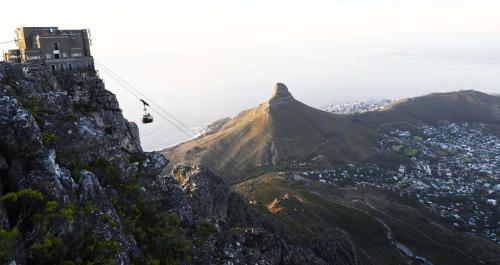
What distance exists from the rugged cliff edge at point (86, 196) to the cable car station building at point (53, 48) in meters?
9.29

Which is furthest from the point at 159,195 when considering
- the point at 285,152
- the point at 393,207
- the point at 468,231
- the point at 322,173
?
the point at 285,152

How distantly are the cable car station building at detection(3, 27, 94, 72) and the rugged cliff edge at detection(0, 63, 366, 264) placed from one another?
9288mm

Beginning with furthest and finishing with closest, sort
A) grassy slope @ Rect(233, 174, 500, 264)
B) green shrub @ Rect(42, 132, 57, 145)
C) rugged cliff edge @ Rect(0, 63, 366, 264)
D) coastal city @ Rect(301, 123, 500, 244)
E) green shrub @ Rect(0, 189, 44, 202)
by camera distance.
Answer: coastal city @ Rect(301, 123, 500, 244)
grassy slope @ Rect(233, 174, 500, 264)
green shrub @ Rect(42, 132, 57, 145)
rugged cliff edge @ Rect(0, 63, 366, 264)
green shrub @ Rect(0, 189, 44, 202)

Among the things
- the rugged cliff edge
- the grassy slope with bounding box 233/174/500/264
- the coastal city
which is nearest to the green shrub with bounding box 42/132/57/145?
the rugged cliff edge

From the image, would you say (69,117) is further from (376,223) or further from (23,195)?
(376,223)

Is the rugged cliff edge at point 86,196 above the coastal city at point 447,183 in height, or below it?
above

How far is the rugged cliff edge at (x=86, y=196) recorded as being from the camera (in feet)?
66.7

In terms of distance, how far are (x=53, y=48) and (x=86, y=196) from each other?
32097mm

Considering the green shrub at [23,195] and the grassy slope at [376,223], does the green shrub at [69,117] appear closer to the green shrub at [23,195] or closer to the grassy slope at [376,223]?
the green shrub at [23,195]

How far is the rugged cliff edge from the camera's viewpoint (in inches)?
800

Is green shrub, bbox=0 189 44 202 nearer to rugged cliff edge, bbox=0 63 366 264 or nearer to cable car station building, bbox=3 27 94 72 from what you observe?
rugged cliff edge, bbox=0 63 366 264

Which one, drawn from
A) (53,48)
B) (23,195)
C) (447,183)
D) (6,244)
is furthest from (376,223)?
(6,244)

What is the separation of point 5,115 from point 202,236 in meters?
16.3

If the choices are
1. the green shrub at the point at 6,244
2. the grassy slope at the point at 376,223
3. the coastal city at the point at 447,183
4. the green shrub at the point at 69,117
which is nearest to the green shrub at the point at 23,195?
the green shrub at the point at 6,244
